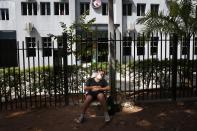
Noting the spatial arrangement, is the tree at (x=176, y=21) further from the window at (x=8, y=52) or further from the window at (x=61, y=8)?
the window at (x=61, y=8)

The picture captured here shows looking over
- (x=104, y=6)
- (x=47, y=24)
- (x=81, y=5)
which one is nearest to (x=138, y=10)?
(x=104, y=6)

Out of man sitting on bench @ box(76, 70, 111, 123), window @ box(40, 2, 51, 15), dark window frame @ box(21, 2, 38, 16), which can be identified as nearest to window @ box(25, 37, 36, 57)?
man sitting on bench @ box(76, 70, 111, 123)

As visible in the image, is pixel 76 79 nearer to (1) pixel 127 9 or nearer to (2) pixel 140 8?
(1) pixel 127 9

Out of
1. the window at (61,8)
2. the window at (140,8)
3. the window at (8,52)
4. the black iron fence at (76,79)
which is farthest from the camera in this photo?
the window at (140,8)

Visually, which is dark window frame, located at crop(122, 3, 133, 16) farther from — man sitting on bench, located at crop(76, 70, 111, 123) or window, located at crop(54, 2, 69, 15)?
man sitting on bench, located at crop(76, 70, 111, 123)

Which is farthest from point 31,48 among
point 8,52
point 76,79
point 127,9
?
point 127,9

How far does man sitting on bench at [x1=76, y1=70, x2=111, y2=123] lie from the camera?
7.11 meters

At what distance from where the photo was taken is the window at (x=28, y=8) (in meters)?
28.5

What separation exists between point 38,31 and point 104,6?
22.4ft

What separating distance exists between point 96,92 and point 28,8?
76.0 ft

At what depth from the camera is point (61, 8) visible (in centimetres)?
2919

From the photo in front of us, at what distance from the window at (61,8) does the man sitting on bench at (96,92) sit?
74.5ft

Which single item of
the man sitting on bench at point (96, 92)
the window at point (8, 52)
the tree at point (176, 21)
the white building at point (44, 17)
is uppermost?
the white building at point (44, 17)

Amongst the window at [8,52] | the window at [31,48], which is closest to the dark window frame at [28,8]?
the window at [31,48]
